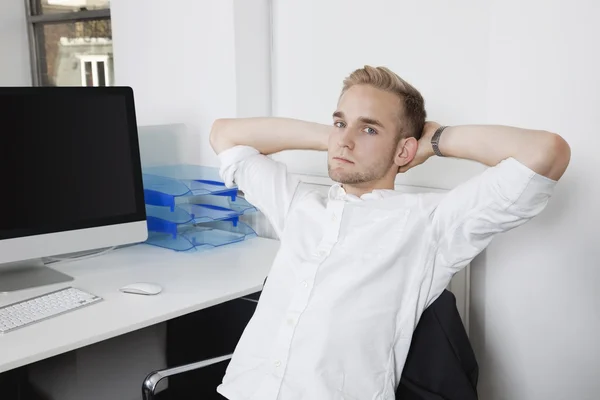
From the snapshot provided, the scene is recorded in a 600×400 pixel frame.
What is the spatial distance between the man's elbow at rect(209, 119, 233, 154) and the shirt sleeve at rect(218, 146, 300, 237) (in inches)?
1.6

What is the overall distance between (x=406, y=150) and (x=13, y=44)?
2710 mm

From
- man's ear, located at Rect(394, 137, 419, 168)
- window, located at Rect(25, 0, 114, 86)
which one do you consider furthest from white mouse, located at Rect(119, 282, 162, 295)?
window, located at Rect(25, 0, 114, 86)

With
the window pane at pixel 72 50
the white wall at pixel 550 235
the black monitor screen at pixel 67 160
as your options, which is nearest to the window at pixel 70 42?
the window pane at pixel 72 50

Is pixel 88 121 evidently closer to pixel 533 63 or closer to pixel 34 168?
pixel 34 168

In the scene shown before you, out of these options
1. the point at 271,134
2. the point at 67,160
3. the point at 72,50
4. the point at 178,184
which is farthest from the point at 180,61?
the point at 72,50

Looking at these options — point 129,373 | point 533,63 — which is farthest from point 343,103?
point 129,373

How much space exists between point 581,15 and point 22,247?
4.69 ft

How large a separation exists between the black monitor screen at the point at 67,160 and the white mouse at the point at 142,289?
241 millimetres

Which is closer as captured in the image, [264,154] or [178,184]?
[264,154]

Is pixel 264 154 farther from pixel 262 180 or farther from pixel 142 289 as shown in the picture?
pixel 142 289

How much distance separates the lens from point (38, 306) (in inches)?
58.3

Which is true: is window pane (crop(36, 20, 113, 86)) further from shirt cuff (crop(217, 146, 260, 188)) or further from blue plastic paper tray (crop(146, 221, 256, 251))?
shirt cuff (crop(217, 146, 260, 188))

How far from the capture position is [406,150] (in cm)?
137

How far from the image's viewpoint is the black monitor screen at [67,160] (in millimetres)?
1620
